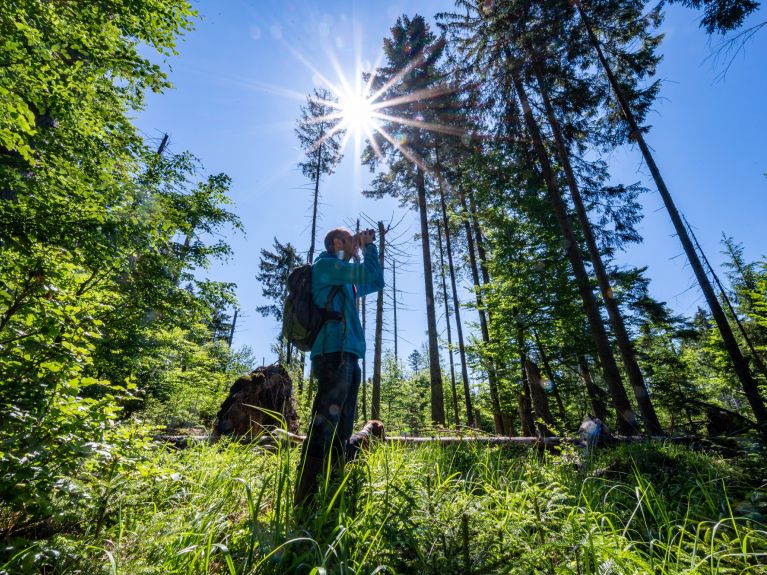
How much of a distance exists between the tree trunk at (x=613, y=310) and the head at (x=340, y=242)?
277 inches

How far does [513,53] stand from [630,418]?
10911mm

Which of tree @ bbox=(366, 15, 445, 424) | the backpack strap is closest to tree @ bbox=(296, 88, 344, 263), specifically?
tree @ bbox=(366, 15, 445, 424)

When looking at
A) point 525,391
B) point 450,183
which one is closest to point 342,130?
point 450,183

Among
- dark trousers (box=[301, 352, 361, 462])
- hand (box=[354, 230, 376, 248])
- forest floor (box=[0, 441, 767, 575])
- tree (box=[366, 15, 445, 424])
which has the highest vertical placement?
tree (box=[366, 15, 445, 424])

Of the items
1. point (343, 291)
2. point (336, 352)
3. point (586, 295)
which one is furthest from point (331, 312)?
point (586, 295)

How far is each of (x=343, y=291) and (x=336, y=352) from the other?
567mm

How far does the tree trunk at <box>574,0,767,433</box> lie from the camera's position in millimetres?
7367

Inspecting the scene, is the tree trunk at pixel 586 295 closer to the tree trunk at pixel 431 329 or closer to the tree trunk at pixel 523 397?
the tree trunk at pixel 523 397

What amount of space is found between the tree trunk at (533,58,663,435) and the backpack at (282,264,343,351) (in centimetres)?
707

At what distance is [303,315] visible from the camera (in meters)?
2.88

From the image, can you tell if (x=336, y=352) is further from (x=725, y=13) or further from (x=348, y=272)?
(x=725, y=13)

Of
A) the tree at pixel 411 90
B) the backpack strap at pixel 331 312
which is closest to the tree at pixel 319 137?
the tree at pixel 411 90

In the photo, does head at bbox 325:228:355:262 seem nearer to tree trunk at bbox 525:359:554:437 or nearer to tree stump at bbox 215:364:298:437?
tree stump at bbox 215:364:298:437

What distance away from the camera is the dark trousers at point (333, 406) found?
7.94ft
